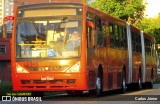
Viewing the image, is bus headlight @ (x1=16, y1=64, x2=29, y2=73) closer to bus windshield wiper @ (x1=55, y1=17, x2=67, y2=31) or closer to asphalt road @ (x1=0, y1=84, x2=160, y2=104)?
asphalt road @ (x1=0, y1=84, x2=160, y2=104)

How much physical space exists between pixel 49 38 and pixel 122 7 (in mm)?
27959

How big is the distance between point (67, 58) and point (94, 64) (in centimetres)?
174

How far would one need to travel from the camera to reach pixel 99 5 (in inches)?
1788

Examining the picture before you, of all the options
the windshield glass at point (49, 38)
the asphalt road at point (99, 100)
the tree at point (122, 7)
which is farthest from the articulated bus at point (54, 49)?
the tree at point (122, 7)

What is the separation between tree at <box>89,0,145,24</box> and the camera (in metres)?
44.6

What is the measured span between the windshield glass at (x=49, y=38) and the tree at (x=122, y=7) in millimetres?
26787

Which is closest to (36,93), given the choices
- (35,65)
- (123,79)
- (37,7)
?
(35,65)

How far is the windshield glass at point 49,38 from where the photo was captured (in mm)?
17750

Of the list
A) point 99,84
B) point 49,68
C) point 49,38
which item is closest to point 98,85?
point 99,84

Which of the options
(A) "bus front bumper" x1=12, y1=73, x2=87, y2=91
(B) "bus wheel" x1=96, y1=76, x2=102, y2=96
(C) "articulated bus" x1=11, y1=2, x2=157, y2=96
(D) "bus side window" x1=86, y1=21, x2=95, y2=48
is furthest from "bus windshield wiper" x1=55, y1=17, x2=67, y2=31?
(B) "bus wheel" x1=96, y1=76, x2=102, y2=96

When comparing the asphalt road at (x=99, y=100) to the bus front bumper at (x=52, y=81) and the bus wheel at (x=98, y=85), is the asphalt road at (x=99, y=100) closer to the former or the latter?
the bus wheel at (x=98, y=85)

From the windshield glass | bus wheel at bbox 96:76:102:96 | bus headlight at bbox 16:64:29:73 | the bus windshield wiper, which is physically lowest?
bus wheel at bbox 96:76:102:96

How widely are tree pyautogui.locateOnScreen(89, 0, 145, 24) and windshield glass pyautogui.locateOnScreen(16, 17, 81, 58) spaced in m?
26.8

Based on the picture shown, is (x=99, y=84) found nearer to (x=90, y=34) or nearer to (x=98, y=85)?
(x=98, y=85)
